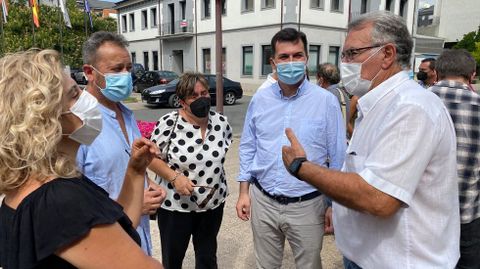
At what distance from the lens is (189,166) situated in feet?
9.27

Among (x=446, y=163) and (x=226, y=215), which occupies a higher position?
(x=446, y=163)

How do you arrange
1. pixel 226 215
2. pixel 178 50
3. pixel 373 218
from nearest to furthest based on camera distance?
pixel 373 218
pixel 226 215
pixel 178 50

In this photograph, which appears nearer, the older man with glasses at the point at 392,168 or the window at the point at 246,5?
the older man with glasses at the point at 392,168

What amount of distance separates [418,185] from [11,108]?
1511mm

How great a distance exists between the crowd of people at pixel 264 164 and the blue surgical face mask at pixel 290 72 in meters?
0.01

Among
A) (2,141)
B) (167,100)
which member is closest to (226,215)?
(2,141)

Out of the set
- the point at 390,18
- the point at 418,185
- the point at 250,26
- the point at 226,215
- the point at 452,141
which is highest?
the point at 250,26

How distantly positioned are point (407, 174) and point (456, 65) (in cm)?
183

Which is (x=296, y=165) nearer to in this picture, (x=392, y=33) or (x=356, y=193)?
(x=356, y=193)

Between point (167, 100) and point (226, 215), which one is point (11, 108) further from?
point (167, 100)

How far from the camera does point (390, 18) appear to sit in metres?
1.69

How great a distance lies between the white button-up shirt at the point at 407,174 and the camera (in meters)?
1.43

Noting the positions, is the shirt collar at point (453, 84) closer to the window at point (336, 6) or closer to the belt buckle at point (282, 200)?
the belt buckle at point (282, 200)

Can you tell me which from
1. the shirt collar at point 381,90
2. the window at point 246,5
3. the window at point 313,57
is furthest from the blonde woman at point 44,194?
the window at point 246,5
